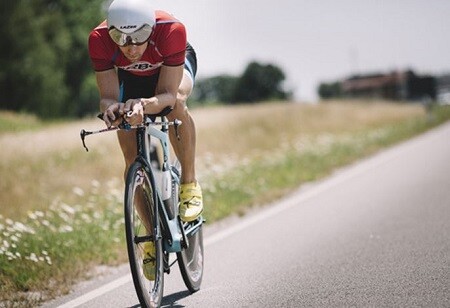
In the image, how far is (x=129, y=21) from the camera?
14.0 ft

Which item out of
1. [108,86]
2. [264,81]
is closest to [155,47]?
[108,86]

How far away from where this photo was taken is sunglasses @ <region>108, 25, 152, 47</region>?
433cm

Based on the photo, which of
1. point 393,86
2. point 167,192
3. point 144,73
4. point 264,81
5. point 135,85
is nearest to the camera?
point 167,192

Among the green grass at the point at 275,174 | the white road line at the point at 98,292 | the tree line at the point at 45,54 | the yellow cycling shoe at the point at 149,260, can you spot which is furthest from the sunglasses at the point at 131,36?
the tree line at the point at 45,54

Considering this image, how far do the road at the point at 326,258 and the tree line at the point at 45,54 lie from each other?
45.0 metres

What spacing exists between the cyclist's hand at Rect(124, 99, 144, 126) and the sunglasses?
0.39 m

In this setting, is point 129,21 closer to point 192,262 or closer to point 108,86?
point 108,86

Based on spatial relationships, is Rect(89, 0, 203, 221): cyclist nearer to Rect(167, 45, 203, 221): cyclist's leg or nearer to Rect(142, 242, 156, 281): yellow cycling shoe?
Rect(167, 45, 203, 221): cyclist's leg

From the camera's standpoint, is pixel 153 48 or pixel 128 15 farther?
pixel 153 48

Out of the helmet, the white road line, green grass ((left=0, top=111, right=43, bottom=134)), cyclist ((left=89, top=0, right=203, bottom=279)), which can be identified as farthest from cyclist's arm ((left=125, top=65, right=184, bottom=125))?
green grass ((left=0, top=111, right=43, bottom=134))

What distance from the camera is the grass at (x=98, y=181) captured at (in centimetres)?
629

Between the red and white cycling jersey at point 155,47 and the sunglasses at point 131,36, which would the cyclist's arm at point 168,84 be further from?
the sunglasses at point 131,36

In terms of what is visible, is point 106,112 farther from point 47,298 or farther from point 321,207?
point 321,207

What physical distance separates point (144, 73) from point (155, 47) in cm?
36
